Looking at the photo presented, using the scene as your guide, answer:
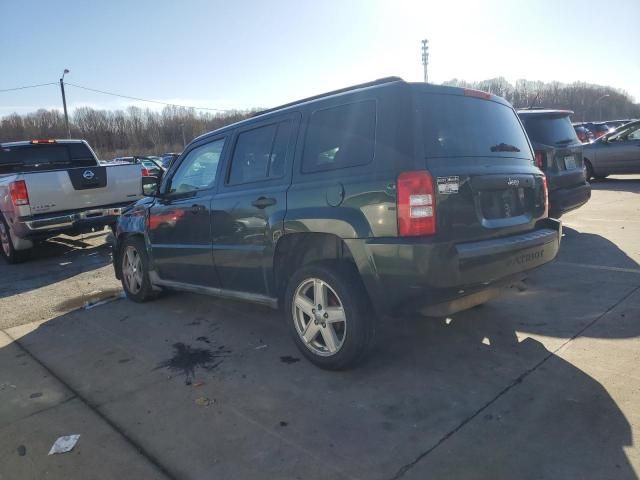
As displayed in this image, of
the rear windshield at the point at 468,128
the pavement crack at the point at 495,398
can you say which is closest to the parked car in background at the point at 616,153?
the pavement crack at the point at 495,398

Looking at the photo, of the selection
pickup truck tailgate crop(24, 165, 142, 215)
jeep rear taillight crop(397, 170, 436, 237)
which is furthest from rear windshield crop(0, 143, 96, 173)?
jeep rear taillight crop(397, 170, 436, 237)

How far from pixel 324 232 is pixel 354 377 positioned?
1024 millimetres

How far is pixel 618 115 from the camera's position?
99.2 meters

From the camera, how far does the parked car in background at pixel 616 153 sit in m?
12.9

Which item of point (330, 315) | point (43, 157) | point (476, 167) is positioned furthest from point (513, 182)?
point (43, 157)

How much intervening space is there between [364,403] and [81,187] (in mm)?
6999

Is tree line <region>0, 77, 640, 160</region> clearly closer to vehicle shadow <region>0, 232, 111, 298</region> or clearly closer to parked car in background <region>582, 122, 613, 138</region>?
parked car in background <region>582, 122, 613, 138</region>

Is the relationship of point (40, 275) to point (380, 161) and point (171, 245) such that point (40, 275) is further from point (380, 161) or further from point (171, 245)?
point (380, 161)

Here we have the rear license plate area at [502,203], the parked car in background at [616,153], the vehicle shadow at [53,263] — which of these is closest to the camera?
the rear license plate area at [502,203]

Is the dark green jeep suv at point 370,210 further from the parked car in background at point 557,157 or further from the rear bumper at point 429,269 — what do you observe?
the parked car in background at point 557,157

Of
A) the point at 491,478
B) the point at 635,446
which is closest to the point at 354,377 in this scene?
the point at 491,478

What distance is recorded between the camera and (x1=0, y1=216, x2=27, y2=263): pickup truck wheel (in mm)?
8453

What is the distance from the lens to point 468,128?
3.46 meters

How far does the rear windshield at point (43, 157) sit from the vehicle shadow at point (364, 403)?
594 cm
